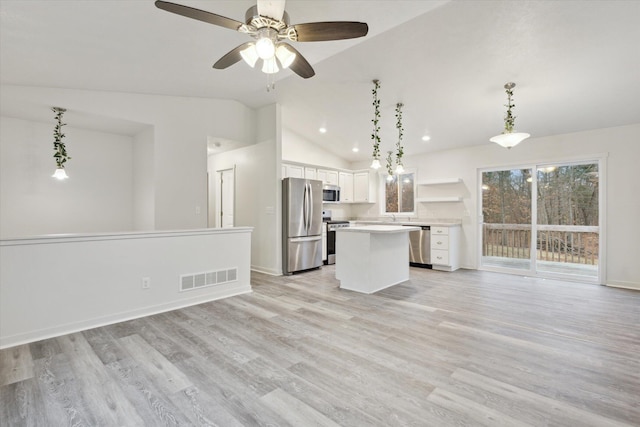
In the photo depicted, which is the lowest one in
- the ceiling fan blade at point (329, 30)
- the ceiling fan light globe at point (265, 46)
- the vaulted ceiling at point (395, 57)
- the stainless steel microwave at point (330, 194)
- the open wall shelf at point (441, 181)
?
the stainless steel microwave at point (330, 194)

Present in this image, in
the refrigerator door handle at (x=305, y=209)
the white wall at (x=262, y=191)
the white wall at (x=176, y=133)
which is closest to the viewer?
the white wall at (x=176, y=133)

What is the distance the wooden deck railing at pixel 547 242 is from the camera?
202 inches

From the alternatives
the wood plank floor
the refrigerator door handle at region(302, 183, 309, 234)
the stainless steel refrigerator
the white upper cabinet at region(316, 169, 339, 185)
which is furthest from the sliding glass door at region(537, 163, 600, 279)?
the refrigerator door handle at region(302, 183, 309, 234)

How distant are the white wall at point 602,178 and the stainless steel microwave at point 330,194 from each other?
247cm

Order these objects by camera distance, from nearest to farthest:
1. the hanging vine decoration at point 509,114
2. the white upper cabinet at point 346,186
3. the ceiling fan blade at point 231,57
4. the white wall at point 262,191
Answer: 1. the ceiling fan blade at point 231,57
2. the hanging vine decoration at point 509,114
3. the white wall at point 262,191
4. the white upper cabinet at point 346,186

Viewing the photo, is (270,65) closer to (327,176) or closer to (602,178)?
(327,176)

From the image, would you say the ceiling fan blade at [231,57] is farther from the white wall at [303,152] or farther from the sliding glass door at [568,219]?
the sliding glass door at [568,219]

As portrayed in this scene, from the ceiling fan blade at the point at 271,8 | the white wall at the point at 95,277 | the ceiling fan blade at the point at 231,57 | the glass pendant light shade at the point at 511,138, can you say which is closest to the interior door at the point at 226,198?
the white wall at the point at 95,277

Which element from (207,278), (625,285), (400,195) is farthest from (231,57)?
(625,285)

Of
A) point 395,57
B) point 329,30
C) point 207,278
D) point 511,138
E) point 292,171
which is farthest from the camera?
point 292,171

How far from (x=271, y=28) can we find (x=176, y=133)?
340 centimetres

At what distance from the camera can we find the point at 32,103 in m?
3.75

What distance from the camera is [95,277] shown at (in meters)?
3.15

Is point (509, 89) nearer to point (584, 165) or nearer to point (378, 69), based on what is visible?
point (378, 69)
